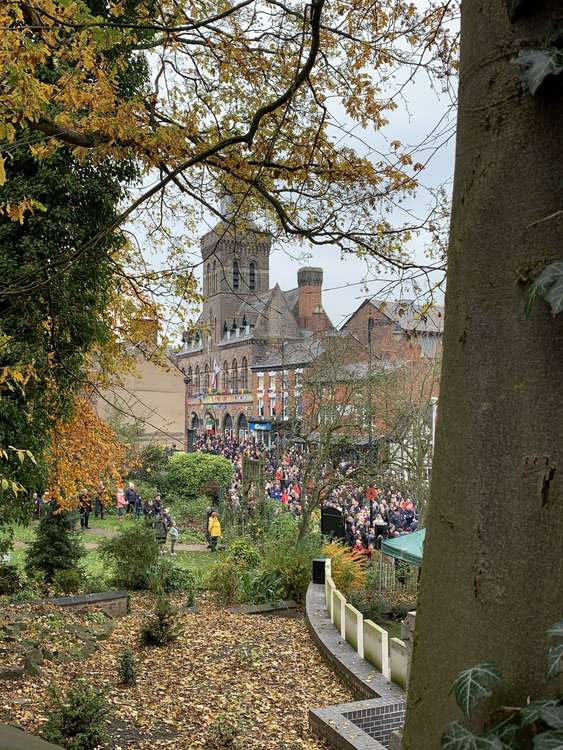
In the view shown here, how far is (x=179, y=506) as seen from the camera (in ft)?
102

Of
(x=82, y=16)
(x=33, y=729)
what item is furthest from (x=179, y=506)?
(x=82, y=16)

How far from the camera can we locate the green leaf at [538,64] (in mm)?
1658

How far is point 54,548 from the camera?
16094mm

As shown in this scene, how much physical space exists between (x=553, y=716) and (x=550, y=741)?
9 cm

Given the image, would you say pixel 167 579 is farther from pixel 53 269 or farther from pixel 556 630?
pixel 556 630

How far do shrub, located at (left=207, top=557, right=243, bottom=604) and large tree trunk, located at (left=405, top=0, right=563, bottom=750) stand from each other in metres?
11.6

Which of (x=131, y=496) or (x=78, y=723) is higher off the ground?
(x=78, y=723)

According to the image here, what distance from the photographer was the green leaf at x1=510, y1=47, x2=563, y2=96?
5.44 ft

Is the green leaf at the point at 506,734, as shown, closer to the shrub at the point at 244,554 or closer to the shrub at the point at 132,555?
the shrub at the point at 132,555

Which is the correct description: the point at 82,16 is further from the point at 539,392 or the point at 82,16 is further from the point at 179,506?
the point at 179,506

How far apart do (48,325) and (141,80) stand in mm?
4182

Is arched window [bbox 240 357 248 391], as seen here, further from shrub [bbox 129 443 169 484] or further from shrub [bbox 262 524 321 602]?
shrub [bbox 262 524 321 602]

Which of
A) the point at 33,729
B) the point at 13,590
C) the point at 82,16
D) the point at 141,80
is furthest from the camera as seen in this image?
the point at 13,590

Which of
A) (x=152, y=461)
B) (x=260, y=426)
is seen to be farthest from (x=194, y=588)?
(x=260, y=426)
